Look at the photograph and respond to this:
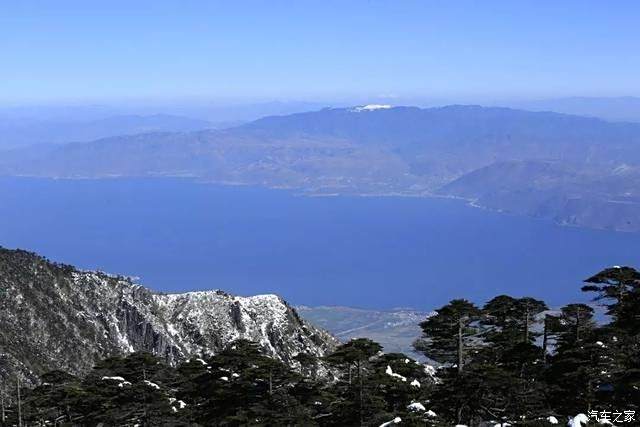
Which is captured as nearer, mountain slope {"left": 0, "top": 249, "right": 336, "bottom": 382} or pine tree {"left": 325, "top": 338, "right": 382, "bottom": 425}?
pine tree {"left": 325, "top": 338, "right": 382, "bottom": 425}

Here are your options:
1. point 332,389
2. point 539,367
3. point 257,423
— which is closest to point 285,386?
point 332,389

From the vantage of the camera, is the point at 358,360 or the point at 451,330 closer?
the point at 451,330

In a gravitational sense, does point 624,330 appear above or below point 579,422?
below

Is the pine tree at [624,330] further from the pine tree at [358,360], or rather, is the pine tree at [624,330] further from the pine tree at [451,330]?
the pine tree at [358,360]

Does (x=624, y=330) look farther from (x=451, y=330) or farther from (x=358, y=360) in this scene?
(x=358, y=360)

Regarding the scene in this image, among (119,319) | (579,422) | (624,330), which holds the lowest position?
(119,319)

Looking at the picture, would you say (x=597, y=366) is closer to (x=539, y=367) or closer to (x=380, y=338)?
(x=539, y=367)

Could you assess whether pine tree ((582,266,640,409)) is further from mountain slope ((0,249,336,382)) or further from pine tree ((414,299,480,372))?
mountain slope ((0,249,336,382))

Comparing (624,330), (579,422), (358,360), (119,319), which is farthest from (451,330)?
(119,319)

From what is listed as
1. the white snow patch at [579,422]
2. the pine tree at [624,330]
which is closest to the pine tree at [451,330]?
the pine tree at [624,330]

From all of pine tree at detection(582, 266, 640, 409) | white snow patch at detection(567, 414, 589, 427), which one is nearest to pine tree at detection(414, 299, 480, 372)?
pine tree at detection(582, 266, 640, 409)
